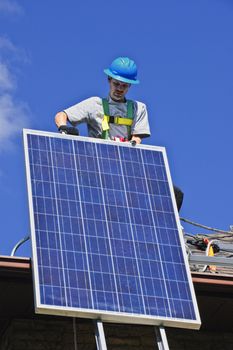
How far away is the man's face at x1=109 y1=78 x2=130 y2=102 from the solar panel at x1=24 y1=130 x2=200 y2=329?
2.98 ft

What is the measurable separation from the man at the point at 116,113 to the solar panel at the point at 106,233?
60 centimetres

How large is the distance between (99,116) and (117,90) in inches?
16.2

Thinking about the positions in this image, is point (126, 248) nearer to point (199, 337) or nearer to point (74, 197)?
point (74, 197)

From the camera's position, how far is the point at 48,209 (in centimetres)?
1292

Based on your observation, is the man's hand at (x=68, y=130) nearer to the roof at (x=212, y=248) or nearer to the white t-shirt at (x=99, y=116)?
the white t-shirt at (x=99, y=116)

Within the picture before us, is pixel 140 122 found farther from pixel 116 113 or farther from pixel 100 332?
pixel 100 332

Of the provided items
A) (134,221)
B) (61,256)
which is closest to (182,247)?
(134,221)

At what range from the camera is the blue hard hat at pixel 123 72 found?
14727 millimetres

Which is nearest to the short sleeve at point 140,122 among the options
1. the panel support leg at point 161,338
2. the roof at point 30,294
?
the roof at point 30,294

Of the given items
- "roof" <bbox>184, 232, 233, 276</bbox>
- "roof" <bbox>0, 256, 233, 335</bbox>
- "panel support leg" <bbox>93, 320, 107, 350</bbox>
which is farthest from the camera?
"roof" <bbox>184, 232, 233, 276</bbox>

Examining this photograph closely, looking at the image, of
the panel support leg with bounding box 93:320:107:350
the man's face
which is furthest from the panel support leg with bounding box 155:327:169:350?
the man's face

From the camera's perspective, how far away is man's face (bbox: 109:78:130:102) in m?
14.7

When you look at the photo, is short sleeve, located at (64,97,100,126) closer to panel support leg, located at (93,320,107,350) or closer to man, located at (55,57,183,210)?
man, located at (55,57,183,210)

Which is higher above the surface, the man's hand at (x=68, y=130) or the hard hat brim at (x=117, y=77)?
the hard hat brim at (x=117, y=77)
